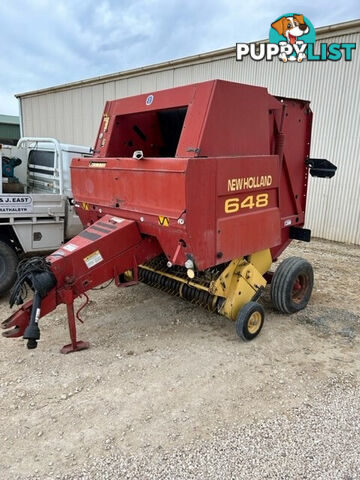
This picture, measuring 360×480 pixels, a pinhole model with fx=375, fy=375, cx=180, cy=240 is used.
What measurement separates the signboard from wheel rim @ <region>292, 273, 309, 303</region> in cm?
327

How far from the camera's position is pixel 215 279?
3.45 m

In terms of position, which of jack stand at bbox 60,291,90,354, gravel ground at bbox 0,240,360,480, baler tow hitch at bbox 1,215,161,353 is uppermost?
baler tow hitch at bbox 1,215,161,353

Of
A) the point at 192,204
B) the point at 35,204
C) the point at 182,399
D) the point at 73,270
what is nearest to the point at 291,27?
the point at 35,204

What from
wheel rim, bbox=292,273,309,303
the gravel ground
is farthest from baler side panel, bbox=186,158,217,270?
wheel rim, bbox=292,273,309,303

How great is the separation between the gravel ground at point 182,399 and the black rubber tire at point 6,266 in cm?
26

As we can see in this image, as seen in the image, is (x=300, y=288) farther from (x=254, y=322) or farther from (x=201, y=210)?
(x=201, y=210)

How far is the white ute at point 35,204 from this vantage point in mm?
4363

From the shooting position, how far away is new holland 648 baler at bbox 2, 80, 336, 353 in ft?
9.71

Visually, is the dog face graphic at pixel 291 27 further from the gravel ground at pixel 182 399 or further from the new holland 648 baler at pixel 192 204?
the gravel ground at pixel 182 399

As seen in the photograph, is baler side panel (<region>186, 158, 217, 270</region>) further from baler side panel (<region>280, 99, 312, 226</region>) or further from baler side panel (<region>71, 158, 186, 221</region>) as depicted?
baler side panel (<region>280, 99, 312, 226</region>)

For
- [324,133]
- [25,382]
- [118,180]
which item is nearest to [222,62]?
[324,133]

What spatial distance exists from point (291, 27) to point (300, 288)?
654cm

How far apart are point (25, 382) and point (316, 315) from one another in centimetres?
308

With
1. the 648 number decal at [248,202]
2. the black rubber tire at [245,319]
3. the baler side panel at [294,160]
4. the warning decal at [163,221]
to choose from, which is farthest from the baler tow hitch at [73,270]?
the baler side panel at [294,160]
